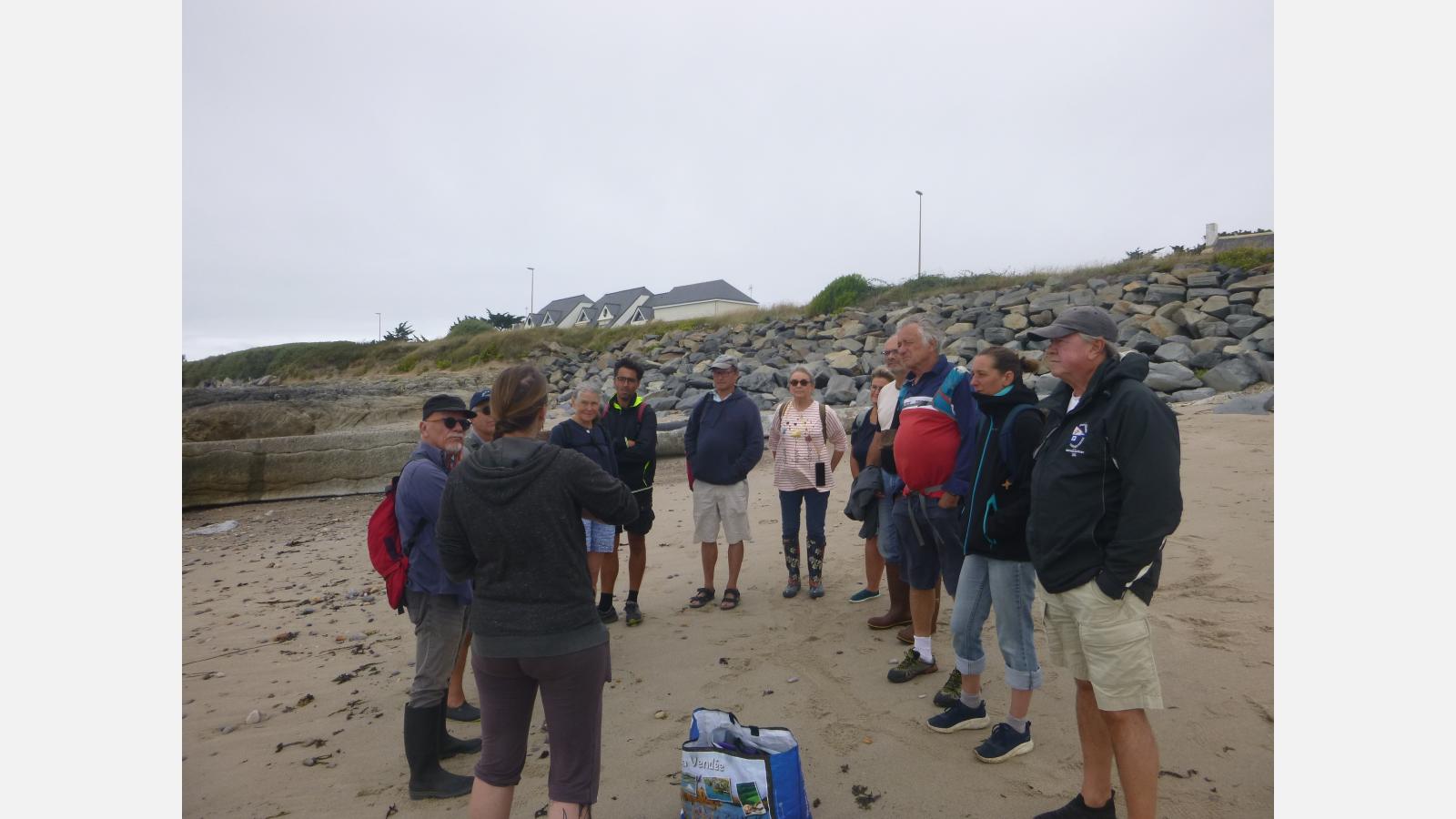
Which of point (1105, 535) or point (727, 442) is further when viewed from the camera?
point (727, 442)

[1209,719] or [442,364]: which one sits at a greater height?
[442,364]

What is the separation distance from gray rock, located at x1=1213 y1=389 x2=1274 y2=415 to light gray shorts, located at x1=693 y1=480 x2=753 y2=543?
866 centimetres

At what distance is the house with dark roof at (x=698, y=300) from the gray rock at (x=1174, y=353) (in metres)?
33.6

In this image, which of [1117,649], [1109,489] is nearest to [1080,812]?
[1117,649]

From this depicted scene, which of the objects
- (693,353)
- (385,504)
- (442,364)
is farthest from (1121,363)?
(442,364)

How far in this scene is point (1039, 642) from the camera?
198 inches

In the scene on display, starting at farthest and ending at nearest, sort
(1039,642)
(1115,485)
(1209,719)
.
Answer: (1039,642), (1209,719), (1115,485)

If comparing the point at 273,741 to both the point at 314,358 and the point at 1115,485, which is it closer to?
the point at 1115,485

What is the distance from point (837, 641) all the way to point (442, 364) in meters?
33.2

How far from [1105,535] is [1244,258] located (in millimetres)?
21956

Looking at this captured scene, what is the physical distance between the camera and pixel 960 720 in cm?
391

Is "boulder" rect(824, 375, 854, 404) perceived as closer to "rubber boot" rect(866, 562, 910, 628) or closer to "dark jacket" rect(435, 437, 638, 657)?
"rubber boot" rect(866, 562, 910, 628)

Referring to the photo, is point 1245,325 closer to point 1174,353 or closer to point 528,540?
point 1174,353

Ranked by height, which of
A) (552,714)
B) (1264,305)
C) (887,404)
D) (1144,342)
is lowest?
(552,714)
